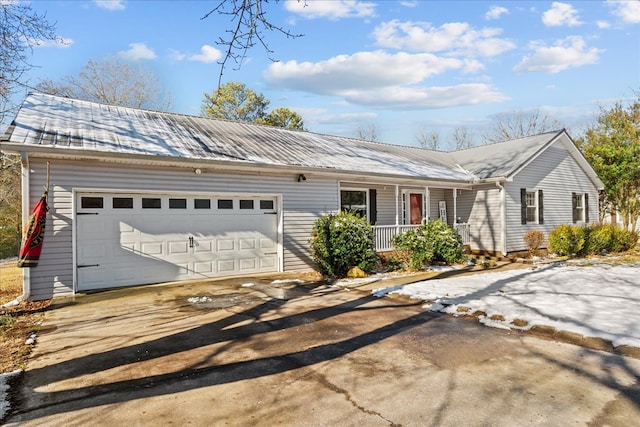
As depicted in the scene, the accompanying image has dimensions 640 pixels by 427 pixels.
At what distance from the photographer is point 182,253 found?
9.31 meters

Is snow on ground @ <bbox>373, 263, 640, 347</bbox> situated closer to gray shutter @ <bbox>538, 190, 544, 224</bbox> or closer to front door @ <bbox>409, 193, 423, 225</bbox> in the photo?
front door @ <bbox>409, 193, 423, 225</bbox>

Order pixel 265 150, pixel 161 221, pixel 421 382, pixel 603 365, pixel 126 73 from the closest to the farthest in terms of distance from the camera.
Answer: pixel 421 382, pixel 603 365, pixel 161 221, pixel 265 150, pixel 126 73

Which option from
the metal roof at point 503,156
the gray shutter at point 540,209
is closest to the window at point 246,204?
the metal roof at point 503,156

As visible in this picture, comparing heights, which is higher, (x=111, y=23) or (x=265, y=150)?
(x=111, y=23)

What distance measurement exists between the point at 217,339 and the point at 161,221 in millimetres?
4831

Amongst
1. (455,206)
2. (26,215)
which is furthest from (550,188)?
(26,215)

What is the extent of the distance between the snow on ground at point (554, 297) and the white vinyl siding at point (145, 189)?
145 inches

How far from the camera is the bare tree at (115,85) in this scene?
25.5 m

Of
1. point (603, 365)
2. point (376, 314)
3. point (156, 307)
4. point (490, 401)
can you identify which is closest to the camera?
Answer: point (490, 401)

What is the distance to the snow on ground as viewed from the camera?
5328mm

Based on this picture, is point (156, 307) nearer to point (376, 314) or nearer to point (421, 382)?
point (376, 314)

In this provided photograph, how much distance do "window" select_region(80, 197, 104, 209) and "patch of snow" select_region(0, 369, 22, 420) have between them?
4842mm

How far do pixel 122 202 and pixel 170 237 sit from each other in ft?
4.24

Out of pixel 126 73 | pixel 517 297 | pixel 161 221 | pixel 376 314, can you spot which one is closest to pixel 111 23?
pixel 161 221
